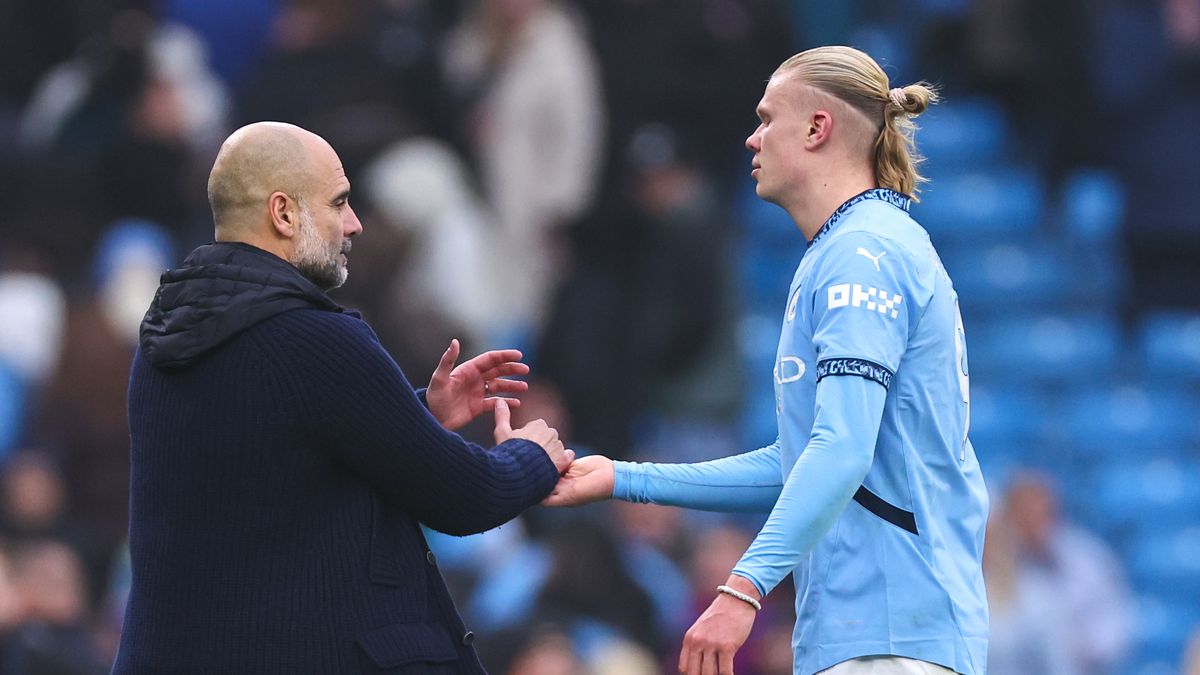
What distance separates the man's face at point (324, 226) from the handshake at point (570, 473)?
2.00 feet

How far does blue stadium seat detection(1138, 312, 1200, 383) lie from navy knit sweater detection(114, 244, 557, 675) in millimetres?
8762

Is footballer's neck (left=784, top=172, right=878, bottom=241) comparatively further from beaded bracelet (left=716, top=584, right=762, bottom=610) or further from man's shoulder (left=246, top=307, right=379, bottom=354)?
man's shoulder (left=246, top=307, right=379, bottom=354)

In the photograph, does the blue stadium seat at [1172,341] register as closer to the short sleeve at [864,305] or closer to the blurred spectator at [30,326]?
the blurred spectator at [30,326]

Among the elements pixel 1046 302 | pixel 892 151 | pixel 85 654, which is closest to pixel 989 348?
pixel 1046 302

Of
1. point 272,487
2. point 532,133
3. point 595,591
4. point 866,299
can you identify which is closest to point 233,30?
point 532,133

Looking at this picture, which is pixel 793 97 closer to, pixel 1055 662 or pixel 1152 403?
pixel 1055 662

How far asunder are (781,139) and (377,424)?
3.61 feet

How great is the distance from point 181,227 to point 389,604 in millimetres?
6070

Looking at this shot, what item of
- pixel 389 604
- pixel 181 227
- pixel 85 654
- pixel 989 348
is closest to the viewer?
pixel 389 604

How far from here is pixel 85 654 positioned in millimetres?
7957

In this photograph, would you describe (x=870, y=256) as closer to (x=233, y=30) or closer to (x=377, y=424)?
(x=377, y=424)

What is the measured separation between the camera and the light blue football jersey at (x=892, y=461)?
13.9ft

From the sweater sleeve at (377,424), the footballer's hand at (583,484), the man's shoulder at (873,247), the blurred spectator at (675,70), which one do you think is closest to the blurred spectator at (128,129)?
the blurred spectator at (675,70)

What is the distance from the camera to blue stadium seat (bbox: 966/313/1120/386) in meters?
12.0
